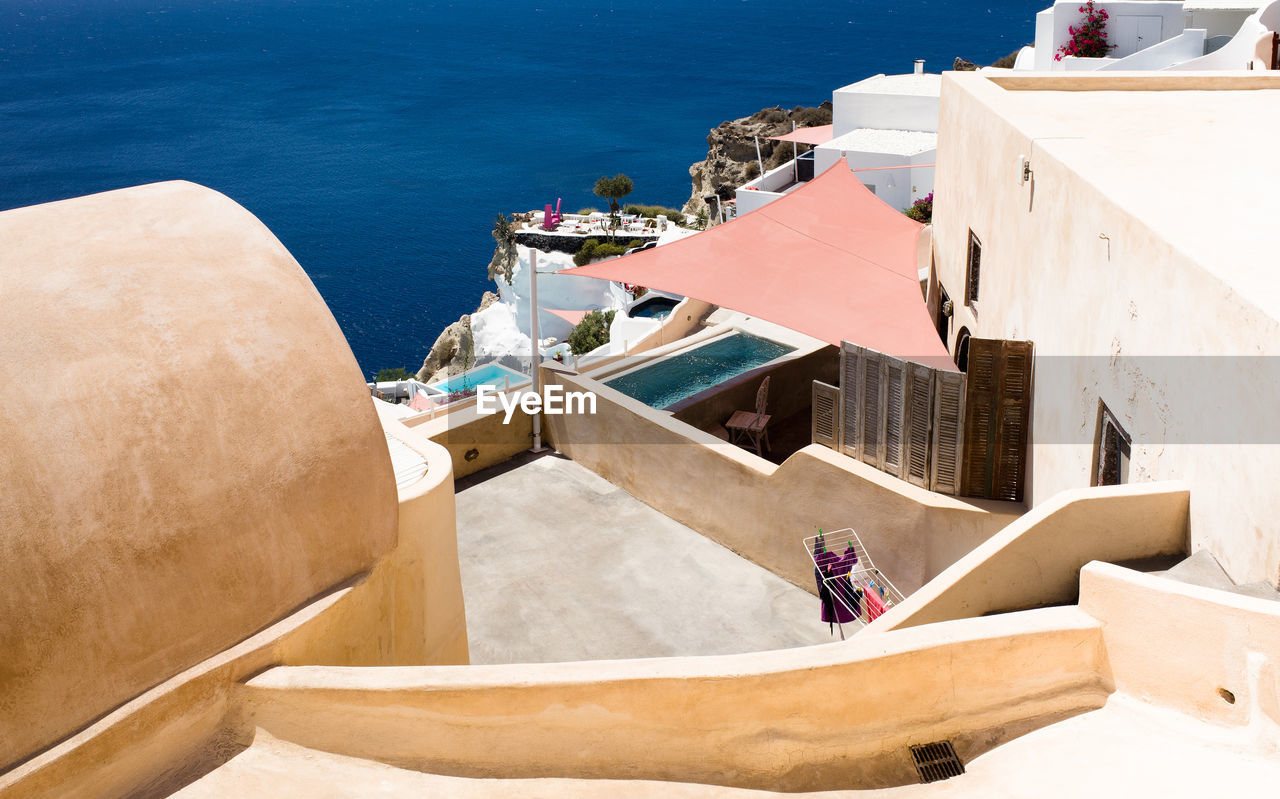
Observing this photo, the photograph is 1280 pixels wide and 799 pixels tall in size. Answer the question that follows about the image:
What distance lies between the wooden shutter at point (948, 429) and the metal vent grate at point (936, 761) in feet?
16.2

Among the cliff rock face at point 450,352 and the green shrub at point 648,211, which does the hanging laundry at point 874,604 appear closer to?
the cliff rock face at point 450,352

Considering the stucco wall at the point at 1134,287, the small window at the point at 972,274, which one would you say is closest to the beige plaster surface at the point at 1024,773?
the stucco wall at the point at 1134,287

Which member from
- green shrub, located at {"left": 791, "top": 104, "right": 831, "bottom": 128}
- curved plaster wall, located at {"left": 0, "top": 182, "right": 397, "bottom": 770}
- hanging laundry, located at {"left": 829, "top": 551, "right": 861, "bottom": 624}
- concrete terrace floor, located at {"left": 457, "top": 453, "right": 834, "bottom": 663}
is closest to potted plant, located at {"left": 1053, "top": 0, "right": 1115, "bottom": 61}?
concrete terrace floor, located at {"left": 457, "top": 453, "right": 834, "bottom": 663}

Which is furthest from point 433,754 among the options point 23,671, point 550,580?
point 550,580

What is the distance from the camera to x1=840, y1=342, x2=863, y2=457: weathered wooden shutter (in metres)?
11.2

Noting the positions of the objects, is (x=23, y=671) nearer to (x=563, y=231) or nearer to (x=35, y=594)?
(x=35, y=594)

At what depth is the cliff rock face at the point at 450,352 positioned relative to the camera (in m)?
64.4

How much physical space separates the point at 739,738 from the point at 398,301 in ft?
272

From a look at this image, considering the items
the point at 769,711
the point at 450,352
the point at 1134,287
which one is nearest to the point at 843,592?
the point at 1134,287

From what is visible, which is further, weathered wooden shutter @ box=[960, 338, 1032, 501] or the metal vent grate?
weathered wooden shutter @ box=[960, 338, 1032, 501]

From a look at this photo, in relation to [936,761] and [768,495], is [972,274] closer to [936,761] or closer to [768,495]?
[768,495]

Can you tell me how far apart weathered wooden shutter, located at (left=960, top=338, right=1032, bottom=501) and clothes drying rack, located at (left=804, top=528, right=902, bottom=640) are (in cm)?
129

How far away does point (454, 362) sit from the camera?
65.2 metres

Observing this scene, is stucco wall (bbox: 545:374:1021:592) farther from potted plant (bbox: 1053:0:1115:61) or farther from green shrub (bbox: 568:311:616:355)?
green shrub (bbox: 568:311:616:355)
